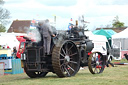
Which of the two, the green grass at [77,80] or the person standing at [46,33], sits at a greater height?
the person standing at [46,33]

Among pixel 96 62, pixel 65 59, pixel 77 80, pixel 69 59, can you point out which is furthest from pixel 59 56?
pixel 96 62

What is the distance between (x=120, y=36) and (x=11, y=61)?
59.5ft

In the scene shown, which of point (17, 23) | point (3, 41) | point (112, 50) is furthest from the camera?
point (17, 23)

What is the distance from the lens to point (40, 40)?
12086mm

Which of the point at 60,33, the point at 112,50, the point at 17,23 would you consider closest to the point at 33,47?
the point at 60,33

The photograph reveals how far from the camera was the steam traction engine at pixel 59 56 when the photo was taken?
1173 cm

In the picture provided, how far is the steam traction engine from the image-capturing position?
11.7 metres

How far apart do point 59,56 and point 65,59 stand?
718 mm

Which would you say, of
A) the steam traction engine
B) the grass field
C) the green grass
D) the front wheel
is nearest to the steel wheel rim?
the steam traction engine

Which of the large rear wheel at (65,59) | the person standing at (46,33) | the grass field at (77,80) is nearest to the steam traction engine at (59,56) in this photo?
the large rear wheel at (65,59)

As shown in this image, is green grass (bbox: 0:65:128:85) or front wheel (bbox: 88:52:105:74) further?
front wheel (bbox: 88:52:105:74)

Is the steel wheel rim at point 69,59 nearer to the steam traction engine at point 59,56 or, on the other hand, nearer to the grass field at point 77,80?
the steam traction engine at point 59,56

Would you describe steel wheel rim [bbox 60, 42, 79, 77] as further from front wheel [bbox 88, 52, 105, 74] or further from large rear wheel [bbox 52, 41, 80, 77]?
front wheel [bbox 88, 52, 105, 74]

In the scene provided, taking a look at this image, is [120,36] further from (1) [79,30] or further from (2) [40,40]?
(2) [40,40]
